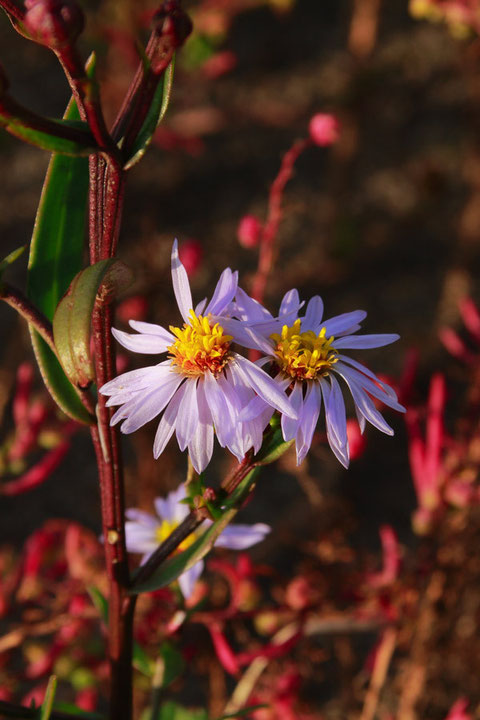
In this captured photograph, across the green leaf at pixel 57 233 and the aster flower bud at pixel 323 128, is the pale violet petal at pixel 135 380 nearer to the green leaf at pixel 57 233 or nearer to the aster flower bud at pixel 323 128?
the green leaf at pixel 57 233

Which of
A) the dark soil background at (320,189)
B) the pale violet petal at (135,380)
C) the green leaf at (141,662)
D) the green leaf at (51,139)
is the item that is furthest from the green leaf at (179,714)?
the dark soil background at (320,189)

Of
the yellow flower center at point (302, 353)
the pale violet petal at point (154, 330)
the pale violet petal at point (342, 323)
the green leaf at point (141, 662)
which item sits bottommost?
the green leaf at point (141, 662)

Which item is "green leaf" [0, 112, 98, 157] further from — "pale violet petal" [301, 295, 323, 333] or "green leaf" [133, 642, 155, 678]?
"green leaf" [133, 642, 155, 678]

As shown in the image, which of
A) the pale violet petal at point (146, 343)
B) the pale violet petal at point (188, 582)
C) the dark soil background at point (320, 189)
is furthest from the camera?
the dark soil background at point (320, 189)

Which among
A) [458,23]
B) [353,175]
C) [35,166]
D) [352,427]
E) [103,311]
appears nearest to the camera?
[103,311]

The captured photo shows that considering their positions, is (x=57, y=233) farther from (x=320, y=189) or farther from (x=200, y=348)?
(x=320, y=189)

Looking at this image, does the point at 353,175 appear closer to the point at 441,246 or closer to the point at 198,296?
the point at 441,246

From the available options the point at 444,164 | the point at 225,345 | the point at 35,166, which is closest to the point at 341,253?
the point at 444,164
